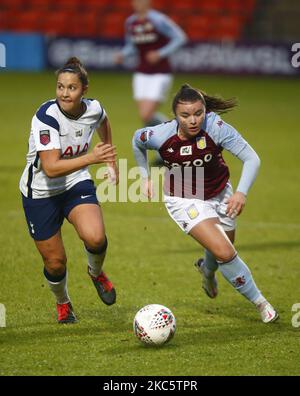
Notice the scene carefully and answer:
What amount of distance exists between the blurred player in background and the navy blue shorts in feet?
26.1

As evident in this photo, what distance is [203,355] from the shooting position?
5805mm

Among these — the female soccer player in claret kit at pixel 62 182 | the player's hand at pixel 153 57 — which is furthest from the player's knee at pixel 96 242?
the player's hand at pixel 153 57

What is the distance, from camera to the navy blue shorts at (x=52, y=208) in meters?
6.55

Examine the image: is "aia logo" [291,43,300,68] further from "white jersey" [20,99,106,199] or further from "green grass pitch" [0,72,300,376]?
"white jersey" [20,99,106,199]

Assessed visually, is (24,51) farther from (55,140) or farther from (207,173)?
(55,140)

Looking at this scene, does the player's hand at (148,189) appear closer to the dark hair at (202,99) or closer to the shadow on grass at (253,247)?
the dark hair at (202,99)

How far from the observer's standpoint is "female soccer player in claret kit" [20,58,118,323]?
6340 mm

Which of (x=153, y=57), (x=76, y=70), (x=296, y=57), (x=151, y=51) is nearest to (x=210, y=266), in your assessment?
(x=76, y=70)

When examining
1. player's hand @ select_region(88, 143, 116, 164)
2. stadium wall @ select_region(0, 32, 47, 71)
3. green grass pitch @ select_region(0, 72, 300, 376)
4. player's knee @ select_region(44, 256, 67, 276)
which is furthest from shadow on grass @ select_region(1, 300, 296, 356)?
stadium wall @ select_region(0, 32, 47, 71)

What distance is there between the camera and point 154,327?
5.92m

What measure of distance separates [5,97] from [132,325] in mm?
16541

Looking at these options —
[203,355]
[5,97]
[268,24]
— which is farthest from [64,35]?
[203,355]

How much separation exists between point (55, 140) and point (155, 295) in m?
1.87
